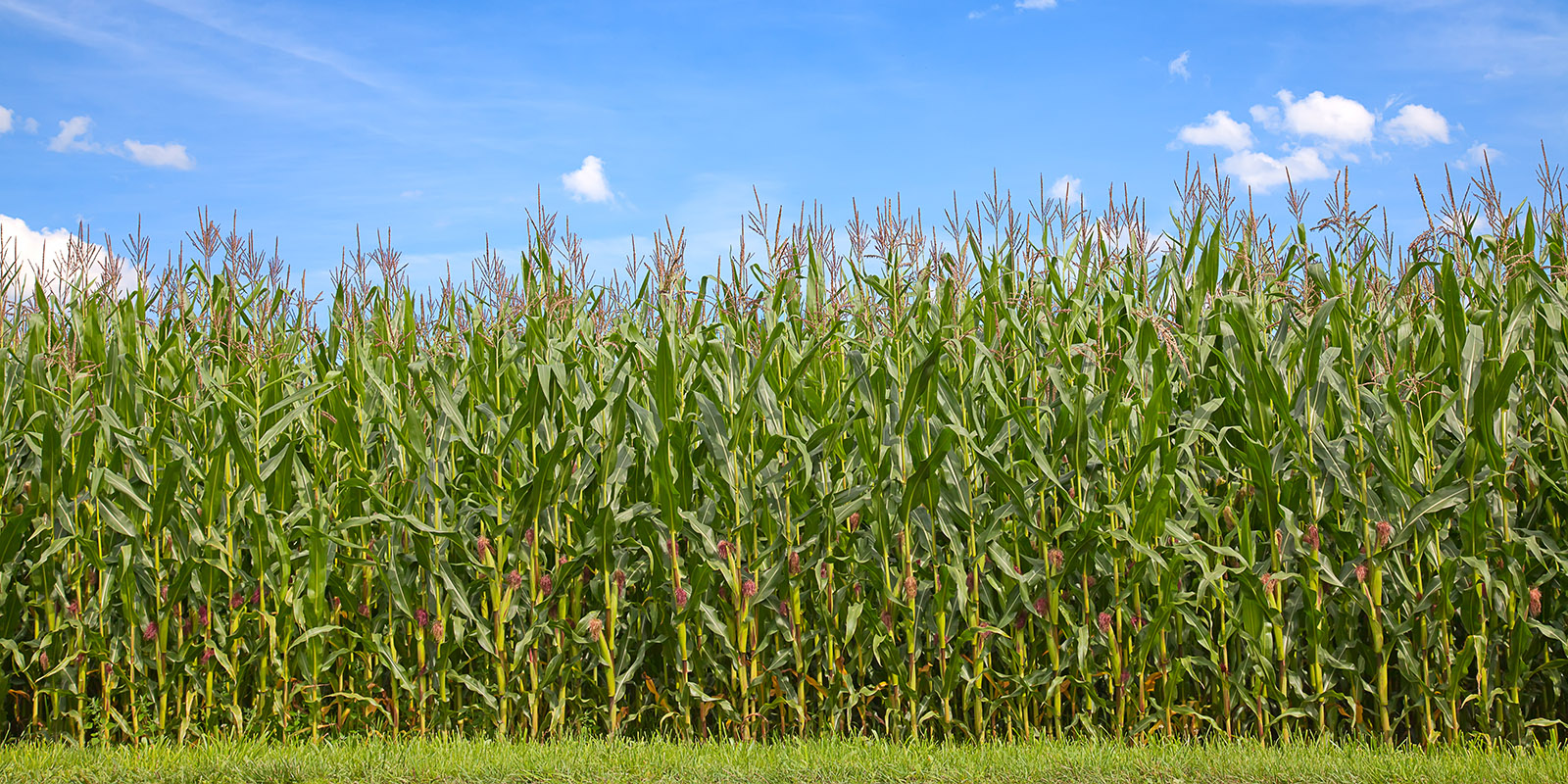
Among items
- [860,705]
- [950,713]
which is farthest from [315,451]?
[950,713]

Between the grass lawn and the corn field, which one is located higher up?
the corn field

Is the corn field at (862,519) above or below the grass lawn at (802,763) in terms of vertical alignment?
above

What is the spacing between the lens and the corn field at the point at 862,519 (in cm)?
396

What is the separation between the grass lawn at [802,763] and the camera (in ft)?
11.5

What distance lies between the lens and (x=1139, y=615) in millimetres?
A: 3992

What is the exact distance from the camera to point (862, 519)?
4.08 metres

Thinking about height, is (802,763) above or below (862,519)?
below

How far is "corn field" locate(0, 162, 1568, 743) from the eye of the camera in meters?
3.96

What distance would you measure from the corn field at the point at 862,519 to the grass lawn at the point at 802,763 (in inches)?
10.7

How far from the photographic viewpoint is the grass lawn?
138 inches

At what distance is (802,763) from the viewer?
3617mm

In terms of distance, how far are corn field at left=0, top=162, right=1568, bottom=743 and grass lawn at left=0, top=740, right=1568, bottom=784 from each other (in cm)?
27

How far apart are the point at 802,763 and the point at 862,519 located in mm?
1008

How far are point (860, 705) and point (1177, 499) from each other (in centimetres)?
163
